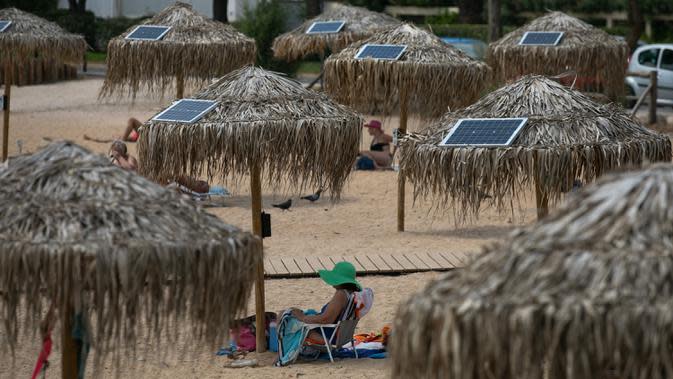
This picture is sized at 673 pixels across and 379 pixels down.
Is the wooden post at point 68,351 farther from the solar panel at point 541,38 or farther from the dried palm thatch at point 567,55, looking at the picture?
the solar panel at point 541,38

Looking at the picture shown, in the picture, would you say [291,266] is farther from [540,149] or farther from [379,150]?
[379,150]

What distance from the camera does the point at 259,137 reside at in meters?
7.82

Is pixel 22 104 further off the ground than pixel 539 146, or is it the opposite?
pixel 539 146

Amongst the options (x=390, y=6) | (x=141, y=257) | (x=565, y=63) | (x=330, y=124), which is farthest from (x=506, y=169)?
(x=390, y=6)

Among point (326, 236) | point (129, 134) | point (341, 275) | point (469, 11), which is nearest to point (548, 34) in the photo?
point (129, 134)

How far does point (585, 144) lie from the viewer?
801 cm

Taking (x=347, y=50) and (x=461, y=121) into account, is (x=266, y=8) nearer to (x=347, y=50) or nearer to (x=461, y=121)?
(x=347, y=50)

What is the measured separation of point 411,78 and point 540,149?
14.5 ft

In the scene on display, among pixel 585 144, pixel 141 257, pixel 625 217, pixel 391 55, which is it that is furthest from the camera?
pixel 391 55

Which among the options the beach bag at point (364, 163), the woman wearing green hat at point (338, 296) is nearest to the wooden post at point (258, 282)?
the woman wearing green hat at point (338, 296)

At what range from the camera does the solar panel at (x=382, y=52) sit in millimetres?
12398

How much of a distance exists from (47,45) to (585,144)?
11201 millimetres

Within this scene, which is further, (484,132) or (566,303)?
(484,132)

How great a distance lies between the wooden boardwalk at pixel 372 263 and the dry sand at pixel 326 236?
144 mm
